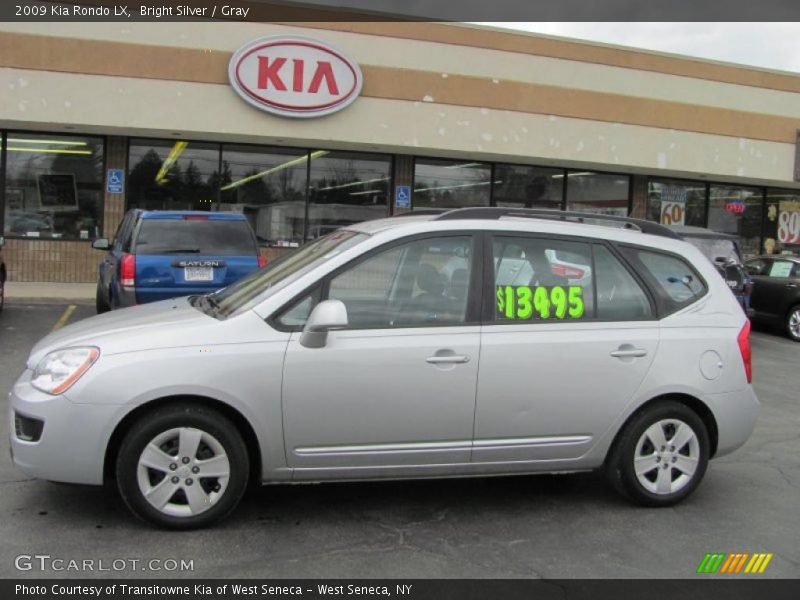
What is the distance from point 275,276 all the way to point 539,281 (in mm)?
1584

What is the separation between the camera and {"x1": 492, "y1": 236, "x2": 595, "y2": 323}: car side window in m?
4.35

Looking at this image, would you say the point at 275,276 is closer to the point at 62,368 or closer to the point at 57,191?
the point at 62,368

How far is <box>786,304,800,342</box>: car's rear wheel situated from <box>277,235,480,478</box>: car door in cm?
1095

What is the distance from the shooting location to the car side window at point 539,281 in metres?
4.35

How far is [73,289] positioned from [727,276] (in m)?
11.4

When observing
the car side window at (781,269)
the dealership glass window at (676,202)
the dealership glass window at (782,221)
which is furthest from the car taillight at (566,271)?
the dealership glass window at (782,221)

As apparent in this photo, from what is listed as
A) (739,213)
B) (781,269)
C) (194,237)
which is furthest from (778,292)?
(194,237)

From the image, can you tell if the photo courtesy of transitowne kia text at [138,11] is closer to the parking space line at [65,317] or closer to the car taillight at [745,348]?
the parking space line at [65,317]

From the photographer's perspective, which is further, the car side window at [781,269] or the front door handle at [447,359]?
the car side window at [781,269]

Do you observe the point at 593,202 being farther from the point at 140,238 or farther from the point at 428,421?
the point at 428,421

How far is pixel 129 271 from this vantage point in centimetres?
781

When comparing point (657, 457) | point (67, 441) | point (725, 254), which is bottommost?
point (657, 457)

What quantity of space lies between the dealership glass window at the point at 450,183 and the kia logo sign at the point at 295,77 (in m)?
2.97
